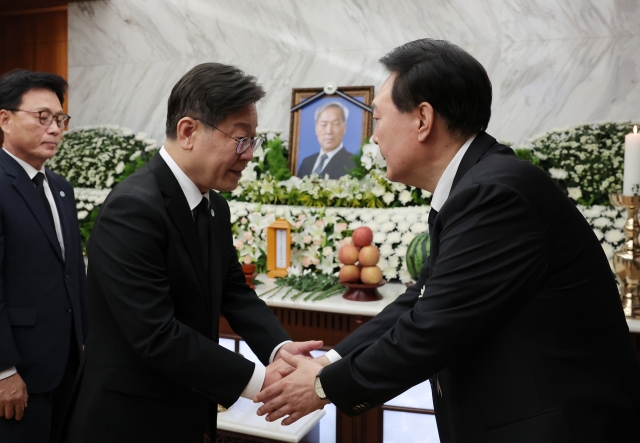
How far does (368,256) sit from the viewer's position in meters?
3.18

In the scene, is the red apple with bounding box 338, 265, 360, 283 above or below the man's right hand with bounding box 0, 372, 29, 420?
above

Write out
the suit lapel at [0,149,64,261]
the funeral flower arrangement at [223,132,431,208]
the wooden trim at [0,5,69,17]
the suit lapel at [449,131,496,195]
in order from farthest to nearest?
the wooden trim at [0,5,69,17], the funeral flower arrangement at [223,132,431,208], the suit lapel at [0,149,64,261], the suit lapel at [449,131,496,195]

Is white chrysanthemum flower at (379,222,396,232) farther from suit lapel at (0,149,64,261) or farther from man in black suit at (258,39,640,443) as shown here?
man in black suit at (258,39,640,443)

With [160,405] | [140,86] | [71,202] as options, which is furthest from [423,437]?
[140,86]

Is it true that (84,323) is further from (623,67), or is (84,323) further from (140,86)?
(623,67)

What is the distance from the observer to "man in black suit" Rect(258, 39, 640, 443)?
1374 millimetres

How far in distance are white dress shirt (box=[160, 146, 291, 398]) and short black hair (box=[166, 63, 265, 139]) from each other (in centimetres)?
9

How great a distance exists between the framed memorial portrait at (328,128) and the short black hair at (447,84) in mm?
2436

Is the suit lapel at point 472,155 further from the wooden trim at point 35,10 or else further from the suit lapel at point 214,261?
the wooden trim at point 35,10

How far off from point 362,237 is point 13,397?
1773 mm

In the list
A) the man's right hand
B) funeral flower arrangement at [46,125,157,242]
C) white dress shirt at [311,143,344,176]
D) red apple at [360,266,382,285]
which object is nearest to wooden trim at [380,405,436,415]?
red apple at [360,266,382,285]

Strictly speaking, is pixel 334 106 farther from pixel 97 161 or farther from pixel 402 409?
pixel 402 409

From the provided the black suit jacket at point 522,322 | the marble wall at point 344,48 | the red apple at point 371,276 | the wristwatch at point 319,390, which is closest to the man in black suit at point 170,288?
the wristwatch at point 319,390

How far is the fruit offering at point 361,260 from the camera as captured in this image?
315 cm
